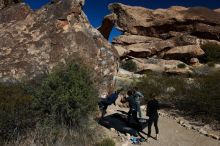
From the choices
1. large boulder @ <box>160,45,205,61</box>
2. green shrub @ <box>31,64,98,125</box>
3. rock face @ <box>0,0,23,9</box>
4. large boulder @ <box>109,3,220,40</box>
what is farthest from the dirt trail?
large boulder @ <box>109,3,220,40</box>

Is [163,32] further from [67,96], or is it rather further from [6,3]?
[67,96]

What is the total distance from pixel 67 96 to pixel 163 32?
35030 millimetres

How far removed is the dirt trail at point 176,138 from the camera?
31.8 feet

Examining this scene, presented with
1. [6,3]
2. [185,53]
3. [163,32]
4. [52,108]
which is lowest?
[185,53]

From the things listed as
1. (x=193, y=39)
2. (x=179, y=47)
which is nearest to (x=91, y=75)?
(x=179, y=47)

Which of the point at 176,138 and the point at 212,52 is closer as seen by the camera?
the point at 176,138

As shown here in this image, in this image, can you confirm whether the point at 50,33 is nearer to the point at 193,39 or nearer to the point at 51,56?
the point at 51,56

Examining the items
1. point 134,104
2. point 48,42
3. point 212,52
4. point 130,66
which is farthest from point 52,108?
point 212,52

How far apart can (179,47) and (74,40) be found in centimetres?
2714

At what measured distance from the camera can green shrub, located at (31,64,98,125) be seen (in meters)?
8.08

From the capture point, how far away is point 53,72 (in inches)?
347

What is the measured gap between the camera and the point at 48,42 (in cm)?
1036

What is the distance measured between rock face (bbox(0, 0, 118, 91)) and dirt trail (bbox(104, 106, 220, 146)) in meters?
2.36

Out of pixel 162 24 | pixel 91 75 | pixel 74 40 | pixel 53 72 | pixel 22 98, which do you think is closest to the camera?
pixel 22 98
